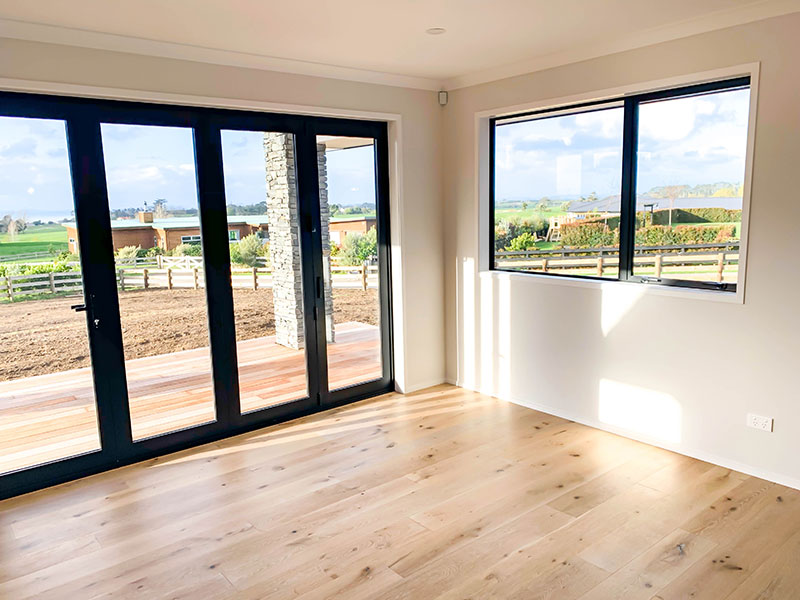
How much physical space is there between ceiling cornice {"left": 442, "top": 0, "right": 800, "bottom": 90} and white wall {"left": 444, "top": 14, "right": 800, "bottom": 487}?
49 mm

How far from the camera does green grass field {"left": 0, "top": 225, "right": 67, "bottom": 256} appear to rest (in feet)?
11.2

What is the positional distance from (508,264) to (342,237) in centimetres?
137

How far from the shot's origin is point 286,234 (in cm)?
447

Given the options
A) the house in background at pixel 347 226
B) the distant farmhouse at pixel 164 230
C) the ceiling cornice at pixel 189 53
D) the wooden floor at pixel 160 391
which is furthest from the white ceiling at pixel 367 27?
the wooden floor at pixel 160 391

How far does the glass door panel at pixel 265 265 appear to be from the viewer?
4.21m

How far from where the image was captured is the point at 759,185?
11.0ft

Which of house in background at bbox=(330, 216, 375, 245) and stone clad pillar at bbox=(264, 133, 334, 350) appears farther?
house in background at bbox=(330, 216, 375, 245)

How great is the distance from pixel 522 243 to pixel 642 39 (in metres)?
1.68

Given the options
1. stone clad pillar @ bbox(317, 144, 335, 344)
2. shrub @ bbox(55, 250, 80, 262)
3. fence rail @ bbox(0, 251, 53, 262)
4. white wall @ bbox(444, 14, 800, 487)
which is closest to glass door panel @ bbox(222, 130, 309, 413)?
stone clad pillar @ bbox(317, 144, 335, 344)

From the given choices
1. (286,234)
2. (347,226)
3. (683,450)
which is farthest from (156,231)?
(683,450)

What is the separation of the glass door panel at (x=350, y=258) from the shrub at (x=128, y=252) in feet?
4.47

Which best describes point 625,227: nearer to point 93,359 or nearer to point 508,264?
point 508,264

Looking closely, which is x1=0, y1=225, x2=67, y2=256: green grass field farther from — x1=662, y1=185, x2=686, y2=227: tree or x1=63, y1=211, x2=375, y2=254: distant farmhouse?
x1=662, y1=185, x2=686, y2=227: tree

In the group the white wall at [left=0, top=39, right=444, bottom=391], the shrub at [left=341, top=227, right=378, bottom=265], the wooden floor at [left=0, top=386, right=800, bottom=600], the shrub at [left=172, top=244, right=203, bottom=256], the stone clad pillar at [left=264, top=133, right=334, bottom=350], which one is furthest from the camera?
the shrub at [left=341, top=227, right=378, bottom=265]
